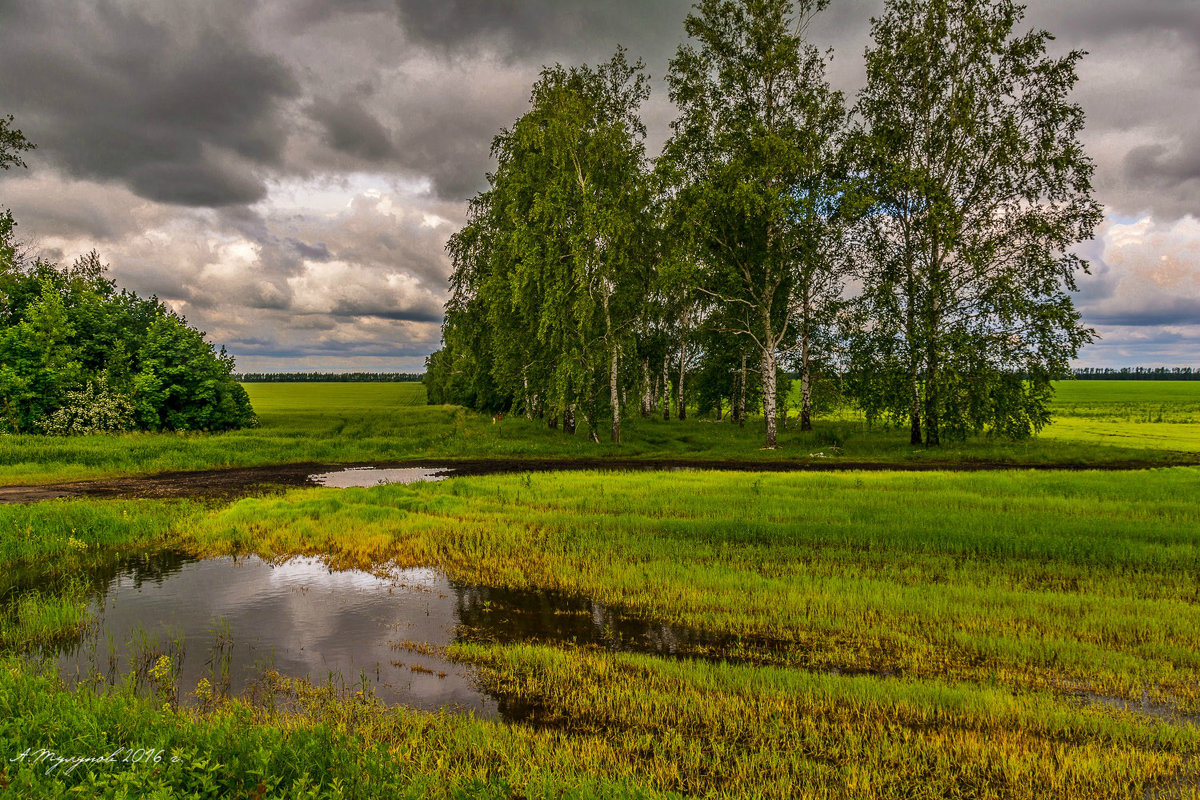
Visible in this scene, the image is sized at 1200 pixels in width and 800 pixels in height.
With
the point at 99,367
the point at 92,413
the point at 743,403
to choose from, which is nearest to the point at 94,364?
the point at 99,367

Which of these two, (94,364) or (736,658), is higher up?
(94,364)

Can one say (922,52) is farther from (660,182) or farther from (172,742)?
(172,742)

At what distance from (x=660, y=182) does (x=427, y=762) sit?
114 feet

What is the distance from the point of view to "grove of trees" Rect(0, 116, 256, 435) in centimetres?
3534

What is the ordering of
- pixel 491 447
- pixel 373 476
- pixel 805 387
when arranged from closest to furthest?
pixel 373 476 → pixel 491 447 → pixel 805 387

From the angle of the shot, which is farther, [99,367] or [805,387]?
[805,387]

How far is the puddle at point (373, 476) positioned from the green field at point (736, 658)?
16.9 feet

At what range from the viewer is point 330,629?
9977 millimetres

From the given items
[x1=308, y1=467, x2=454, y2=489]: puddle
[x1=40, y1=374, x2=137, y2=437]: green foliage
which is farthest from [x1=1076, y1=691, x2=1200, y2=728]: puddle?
[x1=40, y1=374, x2=137, y2=437]: green foliage

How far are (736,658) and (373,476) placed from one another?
2295 cm

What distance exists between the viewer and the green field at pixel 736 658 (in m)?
5.57

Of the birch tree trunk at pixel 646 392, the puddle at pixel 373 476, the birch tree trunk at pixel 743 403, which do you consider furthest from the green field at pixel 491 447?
the birch tree trunk at pixel 646 392

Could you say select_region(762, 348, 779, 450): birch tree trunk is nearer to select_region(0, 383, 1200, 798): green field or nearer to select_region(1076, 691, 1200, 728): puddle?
select_region(0, 383, 1200, 798): green field

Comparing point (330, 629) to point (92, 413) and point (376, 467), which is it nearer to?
point (376, 467)
